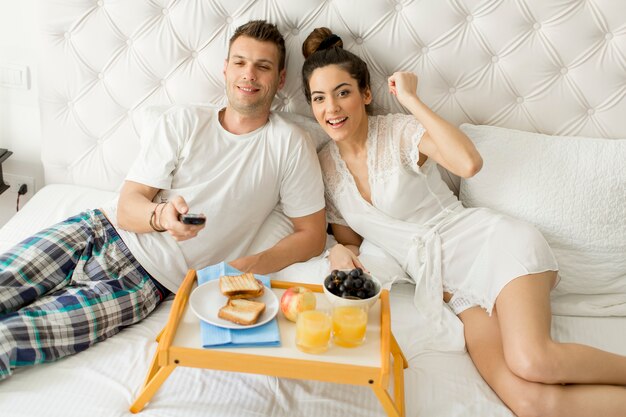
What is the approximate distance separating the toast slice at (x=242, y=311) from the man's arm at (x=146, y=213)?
0.97ft

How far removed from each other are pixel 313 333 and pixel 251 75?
3.12ft

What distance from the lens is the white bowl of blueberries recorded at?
A: 153 centimetres

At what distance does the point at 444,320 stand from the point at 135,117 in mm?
1289

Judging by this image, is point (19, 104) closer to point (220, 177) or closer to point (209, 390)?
point (220, 177)

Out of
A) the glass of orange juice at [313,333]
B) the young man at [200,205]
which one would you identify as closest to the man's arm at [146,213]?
the young man at [200,205]

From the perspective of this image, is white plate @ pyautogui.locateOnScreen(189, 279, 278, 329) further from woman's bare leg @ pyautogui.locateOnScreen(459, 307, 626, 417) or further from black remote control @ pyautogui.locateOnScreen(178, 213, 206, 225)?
woman's bare leg @ pyautogui.locateOnScreen(459, 307, 626, 417)

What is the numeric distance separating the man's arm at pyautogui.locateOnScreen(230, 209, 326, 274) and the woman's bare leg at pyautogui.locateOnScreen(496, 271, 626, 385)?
646 mm

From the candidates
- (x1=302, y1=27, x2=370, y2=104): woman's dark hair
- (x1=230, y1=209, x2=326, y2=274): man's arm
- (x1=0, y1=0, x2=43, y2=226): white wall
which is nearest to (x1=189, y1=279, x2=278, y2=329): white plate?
(x1=230, y1=209, x2=326, y2=274): man's arm

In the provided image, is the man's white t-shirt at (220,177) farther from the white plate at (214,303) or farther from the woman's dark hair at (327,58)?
the white plate at (214,303)

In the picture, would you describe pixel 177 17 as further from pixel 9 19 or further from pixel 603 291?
pixel 603 291

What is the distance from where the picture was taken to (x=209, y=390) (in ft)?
5.30

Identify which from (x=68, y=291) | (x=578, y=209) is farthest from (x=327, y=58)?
(x=68, y=291)

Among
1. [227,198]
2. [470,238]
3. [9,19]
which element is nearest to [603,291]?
[470,238]

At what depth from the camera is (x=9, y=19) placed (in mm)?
2393
